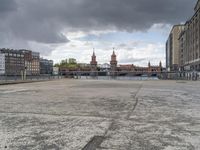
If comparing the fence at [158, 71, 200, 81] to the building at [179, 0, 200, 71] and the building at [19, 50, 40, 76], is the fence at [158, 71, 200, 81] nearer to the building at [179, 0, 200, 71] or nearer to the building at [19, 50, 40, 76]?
the building at [179, 0, 200, 71]

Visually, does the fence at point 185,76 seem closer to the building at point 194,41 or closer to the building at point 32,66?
the building at point 194,41

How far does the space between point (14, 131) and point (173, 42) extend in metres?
108

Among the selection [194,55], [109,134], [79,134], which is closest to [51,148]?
[79,134]

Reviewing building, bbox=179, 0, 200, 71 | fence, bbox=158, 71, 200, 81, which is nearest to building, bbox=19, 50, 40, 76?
fence, bbox=158, 71, 200, 81

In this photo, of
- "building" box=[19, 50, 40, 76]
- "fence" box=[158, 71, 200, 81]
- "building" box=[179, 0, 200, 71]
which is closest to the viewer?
"building" box=[19, 50, 40, 76]

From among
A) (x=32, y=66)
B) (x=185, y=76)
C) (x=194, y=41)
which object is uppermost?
(x=194, y=41)

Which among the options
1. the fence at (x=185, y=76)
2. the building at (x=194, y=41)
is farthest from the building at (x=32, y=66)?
the building at (x=194, y=41)

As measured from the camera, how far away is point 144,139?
329cm

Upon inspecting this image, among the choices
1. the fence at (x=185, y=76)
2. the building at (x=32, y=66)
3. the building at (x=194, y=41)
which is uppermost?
the building at (x=194, y=41)

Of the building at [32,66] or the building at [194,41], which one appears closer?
the building at [32,66]

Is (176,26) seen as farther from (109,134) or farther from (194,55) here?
(109,134)

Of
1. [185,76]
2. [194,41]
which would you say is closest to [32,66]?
[185,76]

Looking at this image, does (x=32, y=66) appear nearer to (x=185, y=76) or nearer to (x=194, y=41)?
(x=185, y=76)

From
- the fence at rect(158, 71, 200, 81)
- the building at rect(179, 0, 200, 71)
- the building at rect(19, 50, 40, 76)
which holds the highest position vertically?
the building at rect(179, 0, 200, 71)
